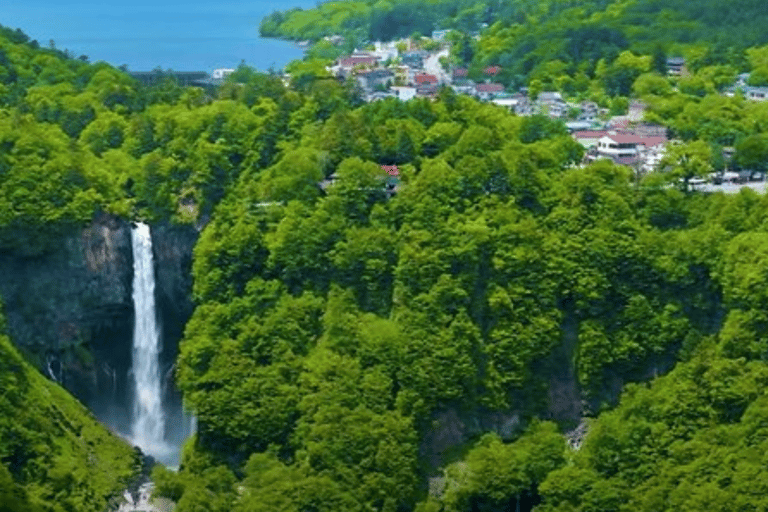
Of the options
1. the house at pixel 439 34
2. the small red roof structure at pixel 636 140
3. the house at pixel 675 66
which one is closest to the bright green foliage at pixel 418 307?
the small red roof structure at pixel 636 140

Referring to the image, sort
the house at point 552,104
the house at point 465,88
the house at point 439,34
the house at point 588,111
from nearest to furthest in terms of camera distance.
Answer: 1. the house at point 588,111
2. the house at point 552,104
3. the house at point 465,88
4. the house at point 439,34

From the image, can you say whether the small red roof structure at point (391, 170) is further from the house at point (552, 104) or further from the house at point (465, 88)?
the house at point (465, 88)

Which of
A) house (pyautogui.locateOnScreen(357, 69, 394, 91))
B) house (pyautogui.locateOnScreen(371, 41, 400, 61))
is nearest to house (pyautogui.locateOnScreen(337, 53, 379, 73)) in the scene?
house (pyautogui.locateOnScreen(357, 69, 394, 91))

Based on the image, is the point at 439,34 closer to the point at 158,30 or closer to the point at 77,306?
the point at 158,30

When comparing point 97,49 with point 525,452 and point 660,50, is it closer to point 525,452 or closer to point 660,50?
point 660,50

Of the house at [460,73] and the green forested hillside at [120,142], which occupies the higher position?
the green forested hillside at [120,142]

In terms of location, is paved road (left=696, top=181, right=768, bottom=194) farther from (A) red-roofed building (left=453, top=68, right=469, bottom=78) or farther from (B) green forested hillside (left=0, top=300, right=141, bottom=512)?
(A) red-roofed building (left=453, top=68, right=469, bottom=78)
